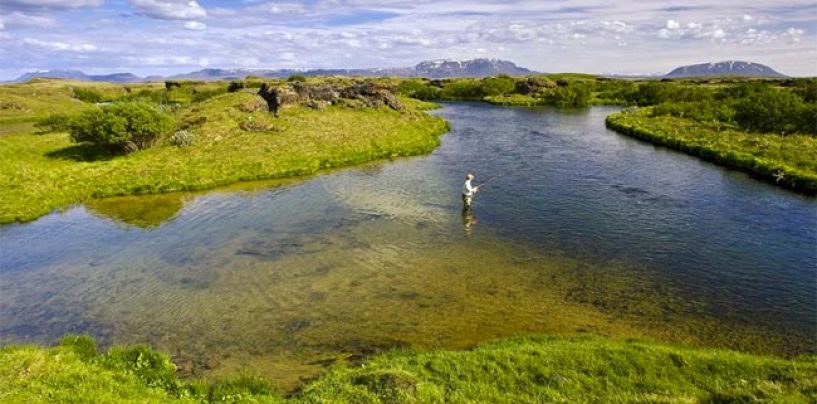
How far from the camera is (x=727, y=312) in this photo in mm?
18406

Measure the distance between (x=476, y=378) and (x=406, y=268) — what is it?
10.3 m

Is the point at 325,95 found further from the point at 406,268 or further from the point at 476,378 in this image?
the point at 476,378

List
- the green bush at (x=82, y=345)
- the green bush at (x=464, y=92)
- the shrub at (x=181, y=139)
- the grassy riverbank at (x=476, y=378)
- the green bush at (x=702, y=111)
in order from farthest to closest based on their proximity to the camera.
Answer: the green bush at (x=464, y=92), the green bush at (x=702, y=111), the shrub at (x=181, y=139), the green bush at (x=82, y=345), the grassy riverbank at (x=476, y=378)

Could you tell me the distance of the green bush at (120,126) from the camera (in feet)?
144

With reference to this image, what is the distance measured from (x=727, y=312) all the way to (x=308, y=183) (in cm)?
3169

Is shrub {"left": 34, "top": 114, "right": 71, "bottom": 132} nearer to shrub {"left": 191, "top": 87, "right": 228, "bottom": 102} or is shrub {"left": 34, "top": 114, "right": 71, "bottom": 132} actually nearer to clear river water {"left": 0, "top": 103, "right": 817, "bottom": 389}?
shrub {"left": 191, "top": 87, "right": 228, "bottom": 102}

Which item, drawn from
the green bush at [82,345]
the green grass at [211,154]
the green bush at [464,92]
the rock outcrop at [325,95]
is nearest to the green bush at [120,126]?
the green grass at [211,154]

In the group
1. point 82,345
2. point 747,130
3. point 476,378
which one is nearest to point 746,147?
point 747,130

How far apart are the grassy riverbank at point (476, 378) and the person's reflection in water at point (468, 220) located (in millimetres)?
13021

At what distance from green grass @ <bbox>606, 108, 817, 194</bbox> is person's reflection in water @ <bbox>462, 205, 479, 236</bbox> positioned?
2607 cm

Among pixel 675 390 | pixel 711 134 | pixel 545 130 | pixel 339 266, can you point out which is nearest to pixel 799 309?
pixel 675 390

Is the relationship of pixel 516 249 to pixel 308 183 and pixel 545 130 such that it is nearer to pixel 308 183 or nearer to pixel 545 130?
pixel 308 183

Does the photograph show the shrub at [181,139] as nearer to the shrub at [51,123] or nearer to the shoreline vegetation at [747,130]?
the shrub at [51,123]

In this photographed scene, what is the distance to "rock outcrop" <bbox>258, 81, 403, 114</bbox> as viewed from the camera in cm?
6679
